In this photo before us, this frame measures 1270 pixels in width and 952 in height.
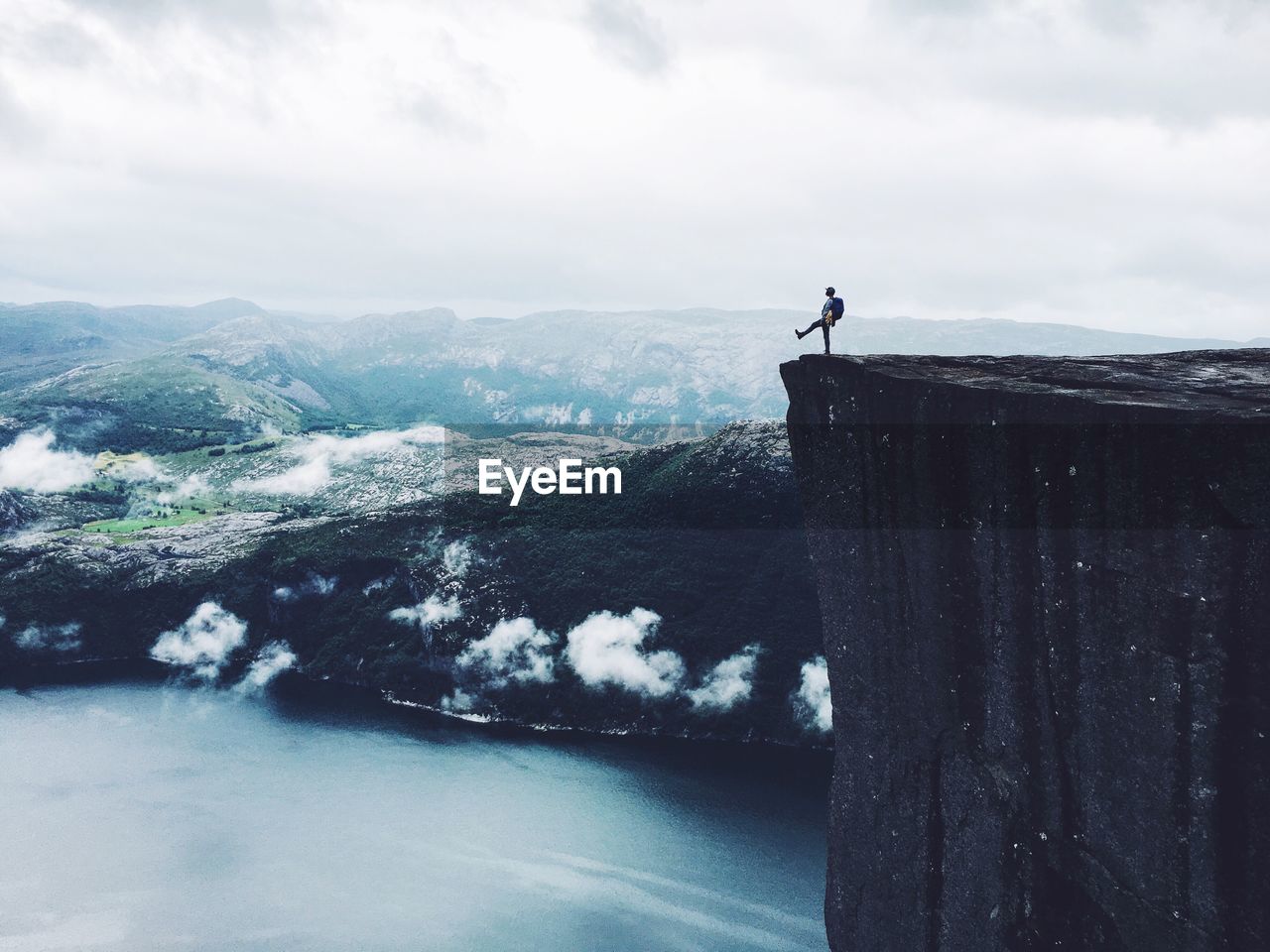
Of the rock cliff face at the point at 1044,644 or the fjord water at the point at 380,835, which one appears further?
the fjord water at the point at 380,835

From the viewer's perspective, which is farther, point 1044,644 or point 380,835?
point 380,835

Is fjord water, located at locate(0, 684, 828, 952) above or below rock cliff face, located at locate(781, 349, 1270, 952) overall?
below

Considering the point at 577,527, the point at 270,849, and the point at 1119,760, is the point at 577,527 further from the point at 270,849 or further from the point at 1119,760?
the point at 1119,760

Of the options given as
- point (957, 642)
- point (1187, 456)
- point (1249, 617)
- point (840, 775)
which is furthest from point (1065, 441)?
point (840, 775)

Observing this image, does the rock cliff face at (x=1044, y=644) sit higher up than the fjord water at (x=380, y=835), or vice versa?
the rock cliff face at (x=1044, y=644)
